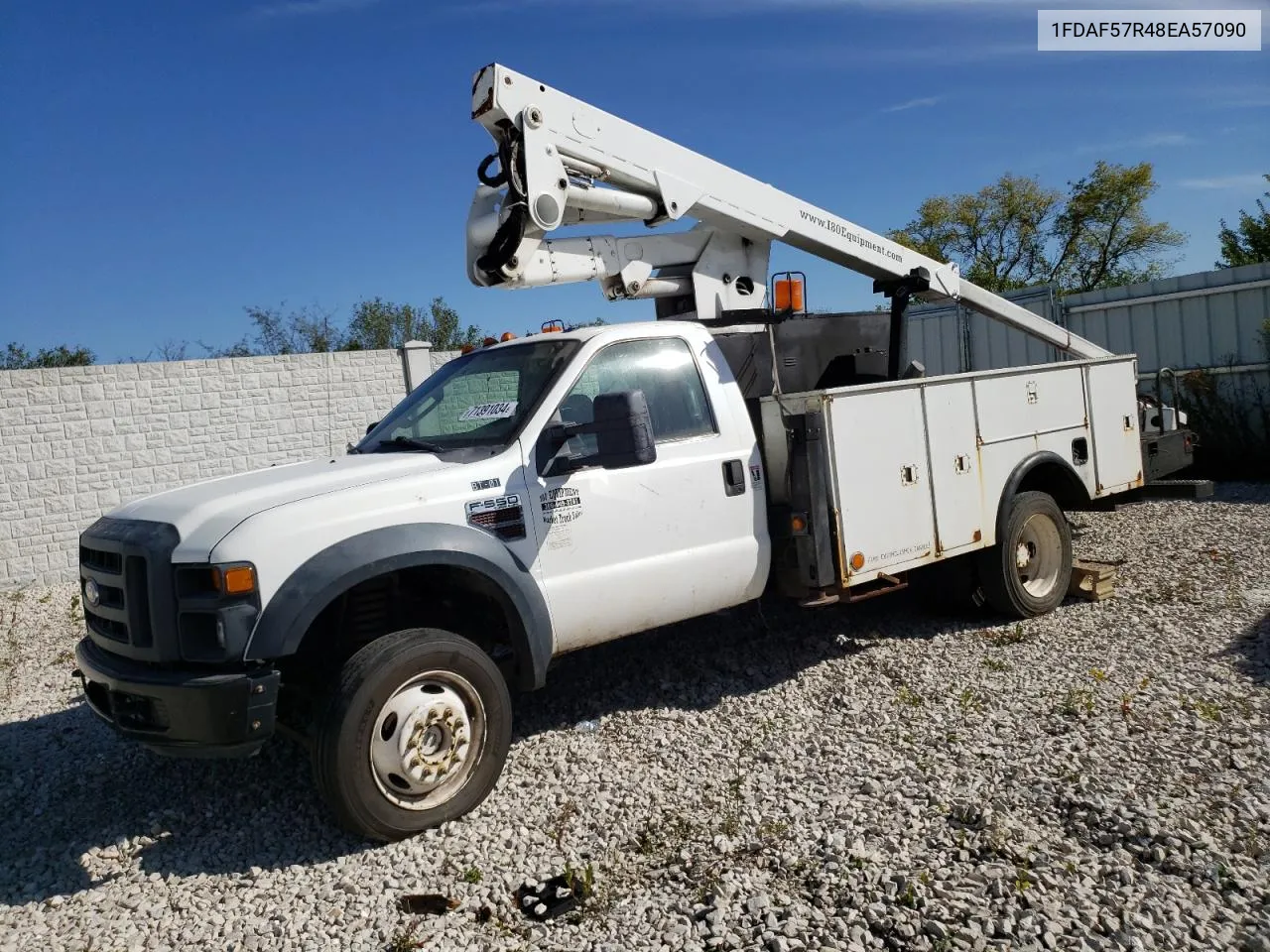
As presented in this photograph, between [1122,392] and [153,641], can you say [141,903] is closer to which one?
[153,641]

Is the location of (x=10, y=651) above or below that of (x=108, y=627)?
below

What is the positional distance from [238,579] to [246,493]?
0.50 meters

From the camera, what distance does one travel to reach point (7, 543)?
33.1 feet

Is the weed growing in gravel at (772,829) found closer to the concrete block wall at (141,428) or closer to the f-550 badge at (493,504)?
the f-550 badge at (493,504)

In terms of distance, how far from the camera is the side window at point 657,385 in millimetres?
A: 4719

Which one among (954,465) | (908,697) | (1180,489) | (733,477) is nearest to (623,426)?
(733,477)

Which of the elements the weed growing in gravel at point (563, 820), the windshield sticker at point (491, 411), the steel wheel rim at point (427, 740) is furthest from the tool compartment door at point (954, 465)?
the steel wheel rim at point (427, 740)

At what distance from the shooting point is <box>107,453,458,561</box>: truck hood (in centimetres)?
372

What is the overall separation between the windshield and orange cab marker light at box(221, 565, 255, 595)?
1.17 m

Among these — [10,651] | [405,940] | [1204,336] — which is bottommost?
[405,940]

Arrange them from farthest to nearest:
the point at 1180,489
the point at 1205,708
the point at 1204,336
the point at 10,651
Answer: the point at 1204,336, the point at 1180,489, the point at 10,651, the point at 1205,708

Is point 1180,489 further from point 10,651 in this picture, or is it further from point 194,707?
Result: point 10,651

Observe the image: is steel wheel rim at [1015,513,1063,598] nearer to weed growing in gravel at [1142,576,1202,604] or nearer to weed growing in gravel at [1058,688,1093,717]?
weed growing in gravel at [1142,576,1202,604]

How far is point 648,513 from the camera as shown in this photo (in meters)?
4.64
